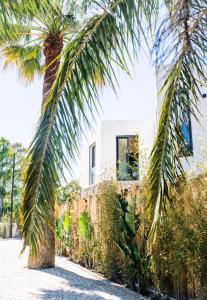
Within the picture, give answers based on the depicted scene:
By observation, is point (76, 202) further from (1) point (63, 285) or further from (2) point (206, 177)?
(2) point (206, 177)

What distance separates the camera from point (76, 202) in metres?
13.7

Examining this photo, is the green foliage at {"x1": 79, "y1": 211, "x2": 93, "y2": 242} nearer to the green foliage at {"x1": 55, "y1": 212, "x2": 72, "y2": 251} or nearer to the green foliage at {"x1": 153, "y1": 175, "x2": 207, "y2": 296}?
the green foliage at {"x1": 55, "y1": 212, "x2": 72, "y2": 251}

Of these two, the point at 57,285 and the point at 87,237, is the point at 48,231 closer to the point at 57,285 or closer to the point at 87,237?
the point at 87,237

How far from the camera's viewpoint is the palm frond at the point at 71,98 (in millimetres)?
4223

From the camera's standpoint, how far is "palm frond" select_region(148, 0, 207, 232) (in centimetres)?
513

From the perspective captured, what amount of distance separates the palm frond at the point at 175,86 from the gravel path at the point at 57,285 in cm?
323

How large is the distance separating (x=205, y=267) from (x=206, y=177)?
4.79 feet

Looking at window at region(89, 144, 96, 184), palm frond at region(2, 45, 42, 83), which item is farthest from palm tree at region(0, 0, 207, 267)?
window at region(89, 144, 96, 184)

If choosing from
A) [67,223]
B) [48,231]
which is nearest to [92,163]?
[67,223]

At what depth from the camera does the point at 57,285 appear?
8.89m

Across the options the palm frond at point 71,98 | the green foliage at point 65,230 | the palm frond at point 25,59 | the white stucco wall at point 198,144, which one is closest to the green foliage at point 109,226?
the white stucco wall at point 198,144

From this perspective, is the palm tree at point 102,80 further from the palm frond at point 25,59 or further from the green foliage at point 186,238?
the palm frond at point 25,59

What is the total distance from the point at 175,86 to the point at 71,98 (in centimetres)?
207

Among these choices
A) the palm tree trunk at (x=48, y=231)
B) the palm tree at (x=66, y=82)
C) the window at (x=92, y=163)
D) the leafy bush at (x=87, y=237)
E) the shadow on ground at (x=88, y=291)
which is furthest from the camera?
the window at (x=92, y=163)
